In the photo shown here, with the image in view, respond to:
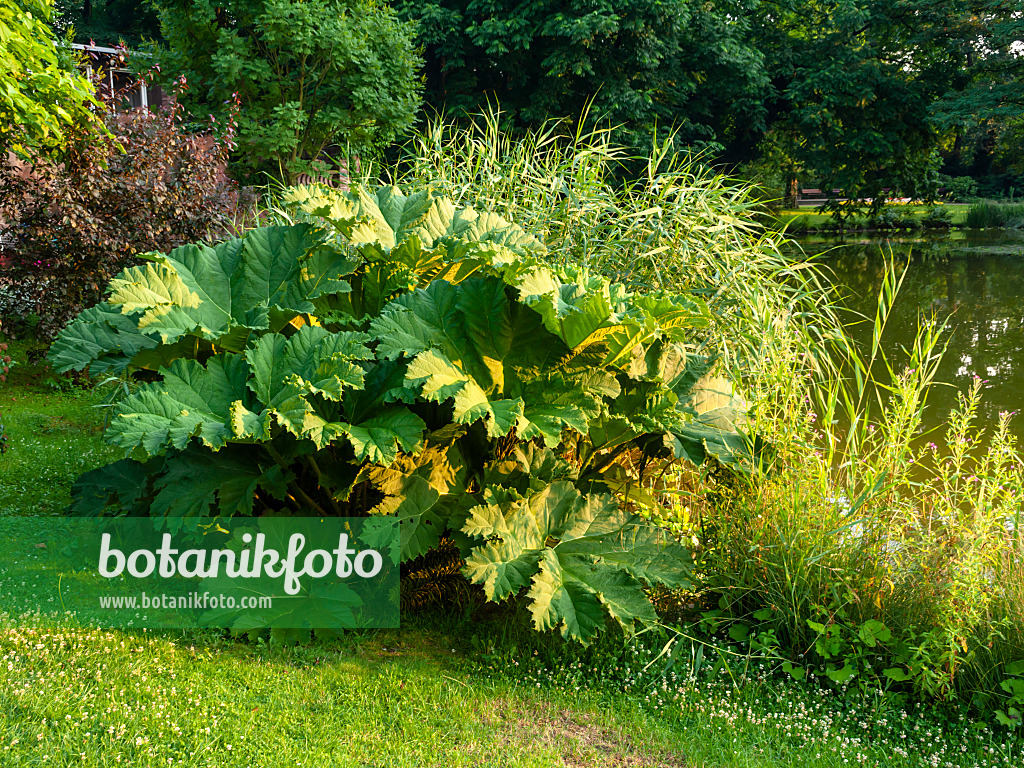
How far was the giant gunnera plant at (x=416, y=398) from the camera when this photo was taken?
2.89m

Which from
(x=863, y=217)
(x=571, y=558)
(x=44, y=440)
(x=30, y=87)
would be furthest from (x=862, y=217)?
(x=571, y=558)

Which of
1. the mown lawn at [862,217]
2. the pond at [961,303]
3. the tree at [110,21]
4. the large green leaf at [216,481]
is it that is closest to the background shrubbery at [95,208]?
the large green leaf at [216,481]

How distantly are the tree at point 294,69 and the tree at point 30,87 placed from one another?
235 inches

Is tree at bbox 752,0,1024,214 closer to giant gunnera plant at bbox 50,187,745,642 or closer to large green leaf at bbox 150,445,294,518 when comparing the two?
giant gunnera plant at bbox 50,187,745,642

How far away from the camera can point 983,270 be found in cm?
1833

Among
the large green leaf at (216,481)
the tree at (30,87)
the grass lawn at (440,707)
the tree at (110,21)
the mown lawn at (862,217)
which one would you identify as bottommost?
the grass lawn at (440,707)

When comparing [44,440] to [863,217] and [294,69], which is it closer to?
[294,69]

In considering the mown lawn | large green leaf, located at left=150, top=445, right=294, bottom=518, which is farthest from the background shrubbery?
the mown lawn

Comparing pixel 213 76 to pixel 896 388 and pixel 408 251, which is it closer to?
pixel 408 251

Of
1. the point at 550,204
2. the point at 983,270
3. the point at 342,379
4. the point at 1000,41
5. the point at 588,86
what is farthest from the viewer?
the point at 1000,41

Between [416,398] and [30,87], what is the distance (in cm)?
507

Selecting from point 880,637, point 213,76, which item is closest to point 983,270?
point 213,76

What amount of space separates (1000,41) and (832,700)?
25.7m

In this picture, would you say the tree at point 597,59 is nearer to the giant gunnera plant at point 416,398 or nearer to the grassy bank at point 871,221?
the grassy bank at point 871,221
